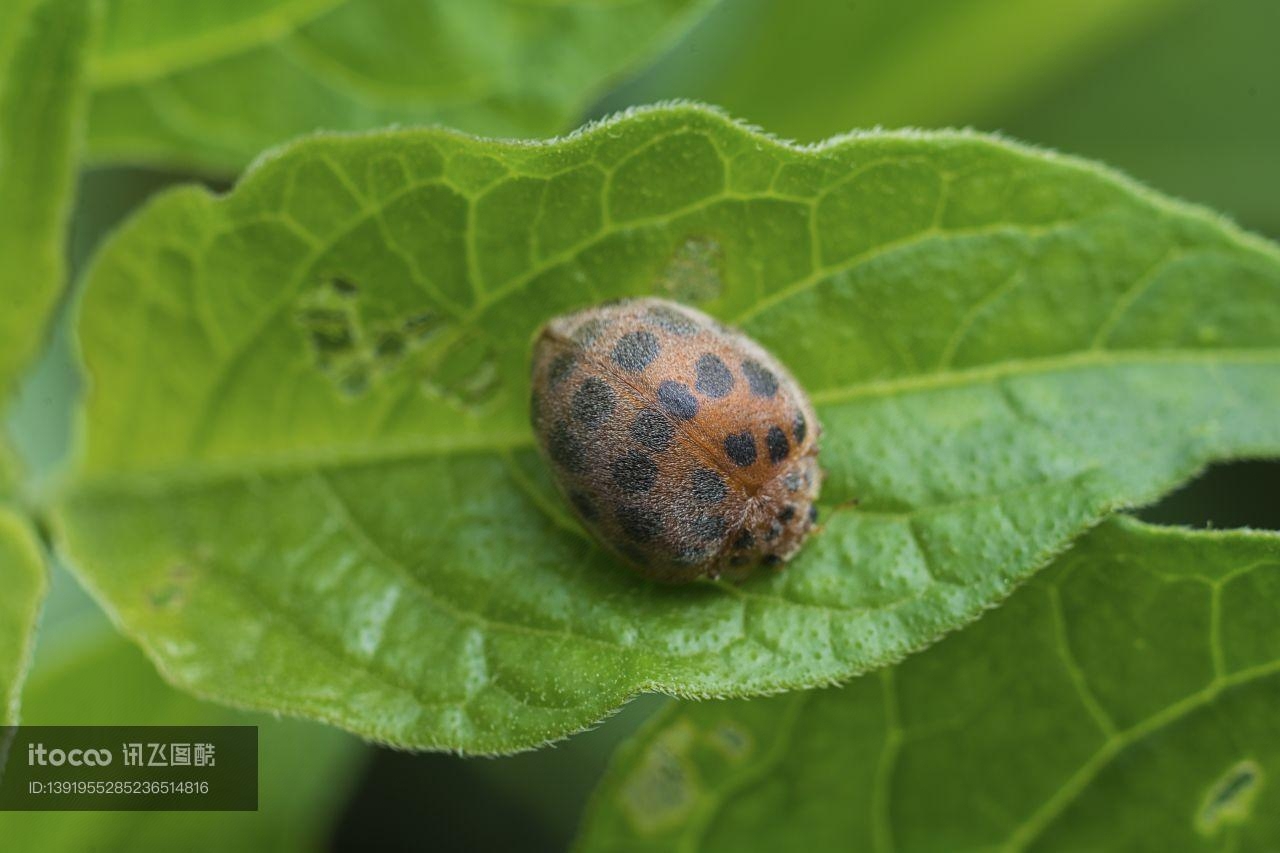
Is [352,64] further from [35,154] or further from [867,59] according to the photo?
[867,59]

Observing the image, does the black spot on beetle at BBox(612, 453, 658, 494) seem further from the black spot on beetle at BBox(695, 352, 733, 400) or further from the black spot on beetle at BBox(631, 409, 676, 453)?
the black spot on beetle at BBox(695, 352, 733, 400)

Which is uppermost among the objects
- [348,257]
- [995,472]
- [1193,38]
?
[1193,38]

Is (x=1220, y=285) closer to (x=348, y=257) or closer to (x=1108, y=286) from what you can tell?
(x=1108, y=286)

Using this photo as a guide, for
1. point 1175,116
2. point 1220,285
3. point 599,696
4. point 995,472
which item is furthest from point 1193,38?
point 599,696

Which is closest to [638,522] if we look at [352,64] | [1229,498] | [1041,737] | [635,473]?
[635,473]

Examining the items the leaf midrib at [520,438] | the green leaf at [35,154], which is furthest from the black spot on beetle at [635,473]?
the green leaf at [35,154]

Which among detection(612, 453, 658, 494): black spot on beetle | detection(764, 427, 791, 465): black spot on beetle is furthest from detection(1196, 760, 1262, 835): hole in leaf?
detection(612, 453, 658, 494): black spot on beetle
